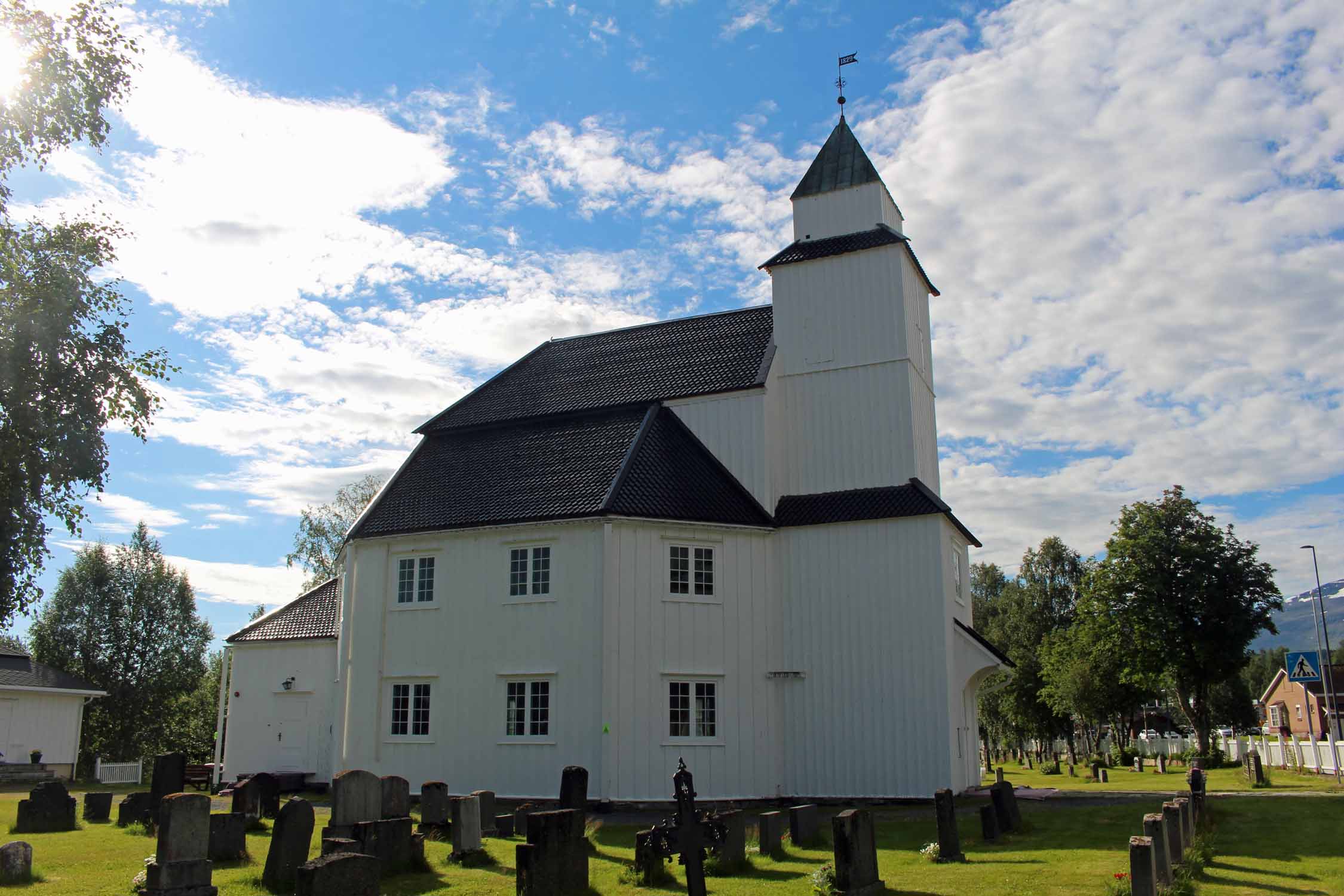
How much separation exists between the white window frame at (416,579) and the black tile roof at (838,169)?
1359 cm

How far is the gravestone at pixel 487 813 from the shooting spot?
17297 mm

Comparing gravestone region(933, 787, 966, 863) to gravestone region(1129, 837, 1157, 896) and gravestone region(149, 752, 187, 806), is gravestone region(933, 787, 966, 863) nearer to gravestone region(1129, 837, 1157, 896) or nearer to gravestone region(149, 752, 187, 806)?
gravestone region(1129, 837, 1157, 896)

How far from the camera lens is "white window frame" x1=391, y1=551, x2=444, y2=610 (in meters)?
24.5

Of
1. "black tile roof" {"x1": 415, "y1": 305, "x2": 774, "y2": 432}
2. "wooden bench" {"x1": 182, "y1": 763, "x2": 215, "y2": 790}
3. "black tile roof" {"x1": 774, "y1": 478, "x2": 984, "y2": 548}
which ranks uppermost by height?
"black tile roof" {"x1": 415, "y1": 305, "x2": 774, "y2": 432}

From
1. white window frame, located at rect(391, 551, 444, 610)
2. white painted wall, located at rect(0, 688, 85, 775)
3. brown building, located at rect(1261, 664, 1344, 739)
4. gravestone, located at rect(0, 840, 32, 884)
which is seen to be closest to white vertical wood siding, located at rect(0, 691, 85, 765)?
white painted wall, located at rect(0, 688, 85, 775)

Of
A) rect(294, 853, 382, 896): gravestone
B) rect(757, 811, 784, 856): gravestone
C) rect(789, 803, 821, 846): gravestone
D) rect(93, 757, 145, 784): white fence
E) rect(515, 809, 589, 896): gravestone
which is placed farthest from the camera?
rect(93, 757, 145, 784): white fence

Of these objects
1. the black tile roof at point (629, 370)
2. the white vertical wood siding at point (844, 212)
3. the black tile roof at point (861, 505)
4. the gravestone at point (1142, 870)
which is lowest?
the gravestone at point (1142, 870)

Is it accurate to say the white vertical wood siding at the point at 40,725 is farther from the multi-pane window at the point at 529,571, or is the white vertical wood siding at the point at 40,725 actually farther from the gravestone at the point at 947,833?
the gravestone at the point at 947,833

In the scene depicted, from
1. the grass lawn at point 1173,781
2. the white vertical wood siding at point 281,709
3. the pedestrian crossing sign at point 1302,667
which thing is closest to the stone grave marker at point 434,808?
the white vertical wood siding at point 281,709

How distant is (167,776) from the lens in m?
20.2

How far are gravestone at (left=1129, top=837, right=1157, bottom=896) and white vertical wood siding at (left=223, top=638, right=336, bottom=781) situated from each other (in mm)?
23395

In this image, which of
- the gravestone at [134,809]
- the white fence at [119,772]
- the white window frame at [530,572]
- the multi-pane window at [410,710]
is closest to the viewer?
the gravestone at [134,809]

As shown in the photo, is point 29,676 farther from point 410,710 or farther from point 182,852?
point 182,852

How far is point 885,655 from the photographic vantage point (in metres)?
22.8
